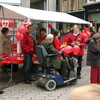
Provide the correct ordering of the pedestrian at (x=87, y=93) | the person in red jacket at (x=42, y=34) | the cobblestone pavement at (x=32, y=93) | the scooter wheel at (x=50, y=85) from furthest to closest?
the person in red jacket at (x=42, y=34) < the scooter wheel at (x=50, y=85) < the cobblestone pavement at (x=32, y=93) < the pedestrian at (x=87, y=93)

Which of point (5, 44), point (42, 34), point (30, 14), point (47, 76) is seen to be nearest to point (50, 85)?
point (47, 76)

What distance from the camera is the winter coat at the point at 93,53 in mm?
5156

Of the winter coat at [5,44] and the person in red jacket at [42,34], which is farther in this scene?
the person in red jacket at [42,34]

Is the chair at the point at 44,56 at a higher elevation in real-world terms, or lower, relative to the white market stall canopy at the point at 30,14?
lower

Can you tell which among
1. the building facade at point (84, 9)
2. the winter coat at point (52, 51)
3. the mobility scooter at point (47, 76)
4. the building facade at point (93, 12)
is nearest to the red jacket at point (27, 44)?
the mobility scooter at point (47, 76)

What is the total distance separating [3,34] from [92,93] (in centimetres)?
559

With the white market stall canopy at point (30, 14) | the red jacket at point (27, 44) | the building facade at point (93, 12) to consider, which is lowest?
the red jacket at point (27, 44)

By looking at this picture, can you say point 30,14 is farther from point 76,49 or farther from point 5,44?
point 76,49

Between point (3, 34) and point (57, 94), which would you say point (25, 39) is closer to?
point (3, 34)

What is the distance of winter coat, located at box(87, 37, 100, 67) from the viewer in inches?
203

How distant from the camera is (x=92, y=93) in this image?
1.12 metres

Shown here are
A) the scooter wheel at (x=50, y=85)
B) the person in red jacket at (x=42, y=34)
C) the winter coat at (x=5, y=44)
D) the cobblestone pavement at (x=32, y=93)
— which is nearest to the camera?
the cobblestone pavement at (x=32, y=93)

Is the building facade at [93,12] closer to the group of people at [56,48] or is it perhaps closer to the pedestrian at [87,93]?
the group of people at [56,48]

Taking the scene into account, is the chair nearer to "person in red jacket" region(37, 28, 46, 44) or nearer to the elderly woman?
the elderly woman
